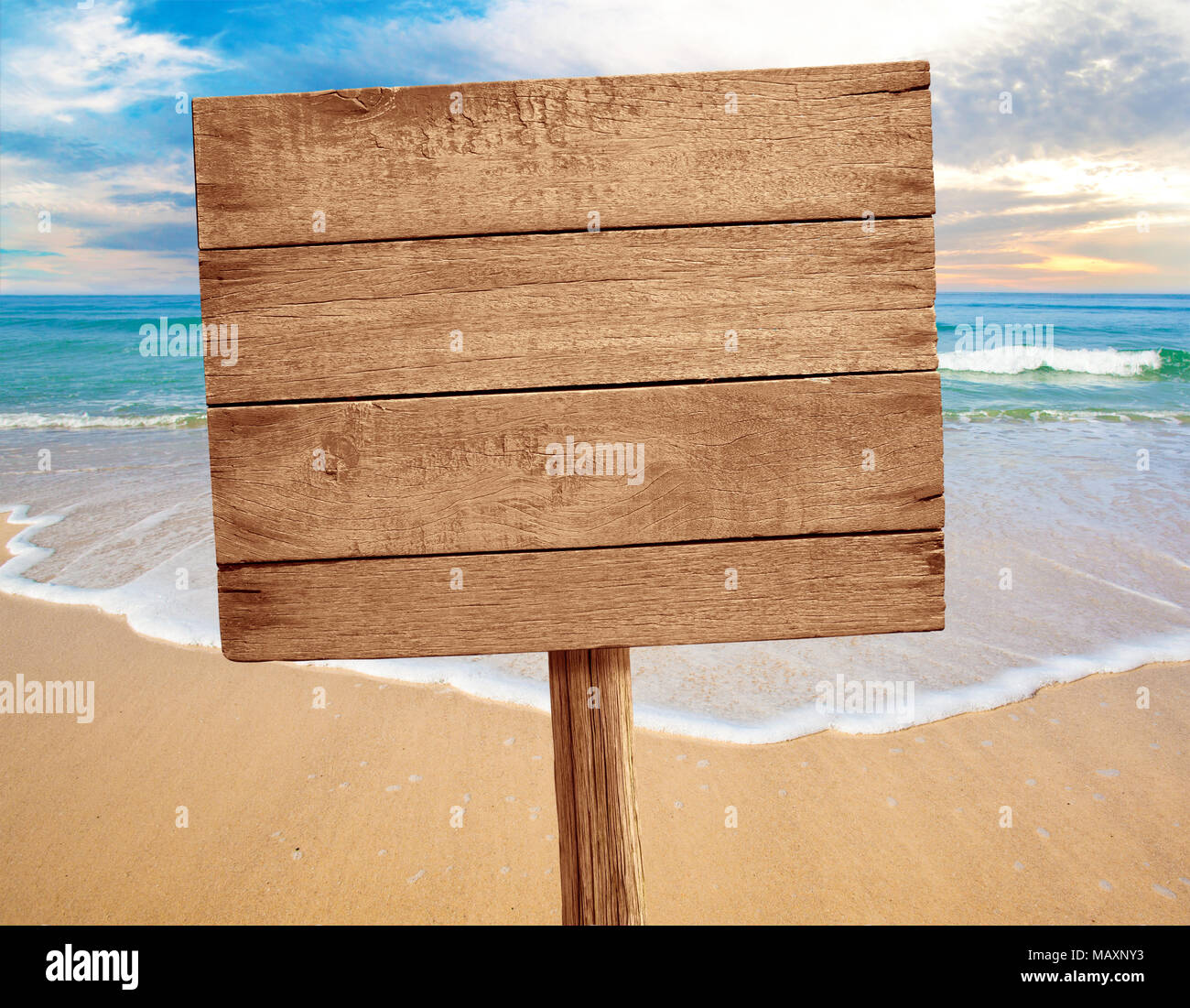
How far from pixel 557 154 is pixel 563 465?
46 cm

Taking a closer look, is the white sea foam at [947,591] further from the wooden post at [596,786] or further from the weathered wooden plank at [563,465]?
the weathered wooden plank at [563,465]

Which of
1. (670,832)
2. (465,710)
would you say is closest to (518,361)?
(670,832)

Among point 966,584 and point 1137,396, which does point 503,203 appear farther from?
point 1137,396

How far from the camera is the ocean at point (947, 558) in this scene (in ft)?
12.8

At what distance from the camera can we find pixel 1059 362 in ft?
59.0

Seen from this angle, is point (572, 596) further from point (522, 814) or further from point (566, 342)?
point (522, 814)

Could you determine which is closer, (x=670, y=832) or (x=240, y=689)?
(x=670, y=832)

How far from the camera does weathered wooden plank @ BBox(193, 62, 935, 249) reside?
1.10 m

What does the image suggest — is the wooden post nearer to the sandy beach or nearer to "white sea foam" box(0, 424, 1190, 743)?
the sandy beach

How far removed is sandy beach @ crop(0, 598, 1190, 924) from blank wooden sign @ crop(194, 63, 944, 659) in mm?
1975

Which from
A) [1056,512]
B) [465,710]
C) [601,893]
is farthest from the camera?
A: [1056,512]

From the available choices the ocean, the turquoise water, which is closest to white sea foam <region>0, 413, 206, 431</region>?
the ocean

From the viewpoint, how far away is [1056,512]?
6.45 meters

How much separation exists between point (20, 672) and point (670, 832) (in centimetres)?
376
